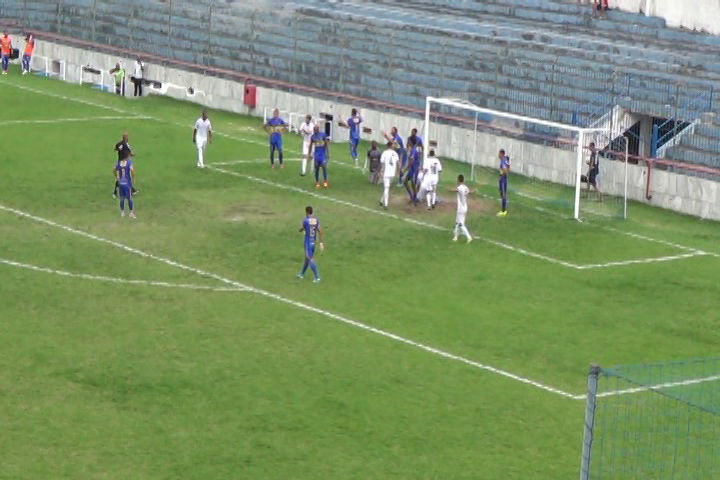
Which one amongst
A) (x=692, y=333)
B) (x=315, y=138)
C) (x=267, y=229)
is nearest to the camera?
(x=692, y=333)

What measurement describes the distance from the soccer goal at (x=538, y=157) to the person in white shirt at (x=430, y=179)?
2.46 meters

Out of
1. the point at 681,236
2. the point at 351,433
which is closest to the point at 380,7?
the point at 681,236

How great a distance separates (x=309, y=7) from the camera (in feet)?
210

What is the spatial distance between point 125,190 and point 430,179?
8.08 meters

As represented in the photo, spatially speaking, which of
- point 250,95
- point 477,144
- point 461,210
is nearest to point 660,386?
point 461,210

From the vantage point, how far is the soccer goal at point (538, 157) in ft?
147

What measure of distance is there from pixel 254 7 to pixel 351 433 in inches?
1580

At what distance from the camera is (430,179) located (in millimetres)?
42906

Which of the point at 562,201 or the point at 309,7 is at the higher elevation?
the point at 309,7

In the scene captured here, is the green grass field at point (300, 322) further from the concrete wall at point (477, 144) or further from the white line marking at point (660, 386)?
the concrete wall at point (477, 144)

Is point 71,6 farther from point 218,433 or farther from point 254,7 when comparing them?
point 218,433

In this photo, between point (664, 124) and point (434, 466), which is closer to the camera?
point (434, 466)

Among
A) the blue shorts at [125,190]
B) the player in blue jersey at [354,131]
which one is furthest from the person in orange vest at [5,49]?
the blue shorts at [125,190]

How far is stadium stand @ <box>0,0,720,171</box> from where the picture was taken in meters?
48.7
